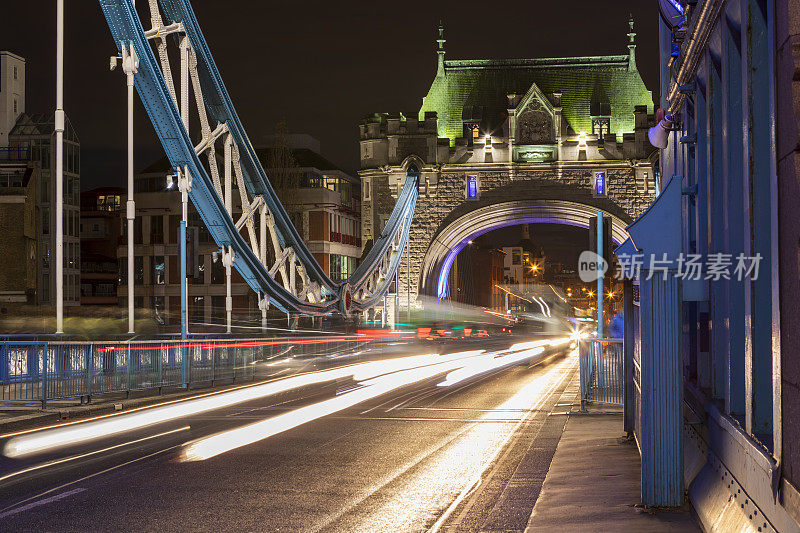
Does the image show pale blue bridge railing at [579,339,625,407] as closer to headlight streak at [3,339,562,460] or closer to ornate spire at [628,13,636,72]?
headlight streak at [3,339,562,460]

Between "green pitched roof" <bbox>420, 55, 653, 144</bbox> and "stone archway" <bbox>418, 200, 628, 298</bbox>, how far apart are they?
4718mm

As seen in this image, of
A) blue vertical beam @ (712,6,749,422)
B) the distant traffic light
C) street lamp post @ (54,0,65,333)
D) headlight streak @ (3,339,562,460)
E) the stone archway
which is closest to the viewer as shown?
blue vertical beam @ (712,6,749,422)

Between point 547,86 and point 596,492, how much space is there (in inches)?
1774

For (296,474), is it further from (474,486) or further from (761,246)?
(761,246)

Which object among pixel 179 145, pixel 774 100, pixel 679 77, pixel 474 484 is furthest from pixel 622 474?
pixel 179 145

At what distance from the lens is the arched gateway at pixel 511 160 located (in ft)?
157

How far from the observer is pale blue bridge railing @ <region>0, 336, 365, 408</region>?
1539 cm

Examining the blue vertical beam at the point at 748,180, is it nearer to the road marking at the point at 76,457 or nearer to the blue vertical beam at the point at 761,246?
the blue vertical beam at the point at 761,246

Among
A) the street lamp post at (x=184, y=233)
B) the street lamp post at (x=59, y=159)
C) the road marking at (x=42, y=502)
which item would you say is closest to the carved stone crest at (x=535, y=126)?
the street lamp post at (x=184, y=233)

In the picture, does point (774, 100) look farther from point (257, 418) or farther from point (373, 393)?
point (373, 393)

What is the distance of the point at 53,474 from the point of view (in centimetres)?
941

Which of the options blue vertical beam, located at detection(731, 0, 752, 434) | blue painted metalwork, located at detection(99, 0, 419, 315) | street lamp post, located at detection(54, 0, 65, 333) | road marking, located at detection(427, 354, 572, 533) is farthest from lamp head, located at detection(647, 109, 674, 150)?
blue painted metalwork, located at detection(99, 0, 419, 315)

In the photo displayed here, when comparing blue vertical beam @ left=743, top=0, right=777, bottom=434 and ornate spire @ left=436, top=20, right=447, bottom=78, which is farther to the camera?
ornate spire @ left=436, top=20, right=447, bottom=78

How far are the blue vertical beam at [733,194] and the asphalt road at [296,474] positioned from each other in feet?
6.81
